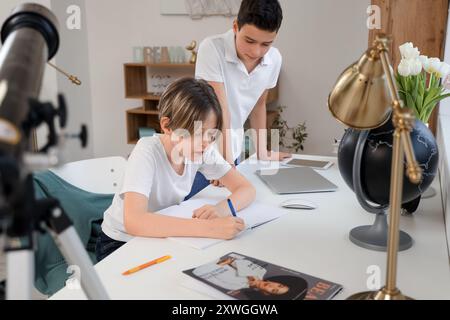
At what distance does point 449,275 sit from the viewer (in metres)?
0.93

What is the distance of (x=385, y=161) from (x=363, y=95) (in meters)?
0.24

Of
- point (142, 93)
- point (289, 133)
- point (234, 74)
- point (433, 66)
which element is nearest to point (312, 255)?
point (433, 66)

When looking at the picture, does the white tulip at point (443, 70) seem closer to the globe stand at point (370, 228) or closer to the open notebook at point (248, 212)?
the globe stand at point (370, 228)

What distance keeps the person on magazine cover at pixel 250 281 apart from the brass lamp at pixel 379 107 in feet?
0.36

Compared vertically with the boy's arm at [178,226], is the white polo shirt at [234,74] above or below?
above

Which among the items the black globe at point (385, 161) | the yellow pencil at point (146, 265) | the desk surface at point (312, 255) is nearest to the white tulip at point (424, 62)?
the black globe at point (385, 161)

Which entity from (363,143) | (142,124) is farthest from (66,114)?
(142,124)

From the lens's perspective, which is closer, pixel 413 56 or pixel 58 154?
pixel 58 154

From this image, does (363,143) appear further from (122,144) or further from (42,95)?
(122,144)

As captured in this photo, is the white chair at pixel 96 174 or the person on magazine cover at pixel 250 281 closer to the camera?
the person on magazine cover at pixel 250 281

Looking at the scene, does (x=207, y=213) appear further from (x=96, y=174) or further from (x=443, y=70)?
(x=443, y=70)

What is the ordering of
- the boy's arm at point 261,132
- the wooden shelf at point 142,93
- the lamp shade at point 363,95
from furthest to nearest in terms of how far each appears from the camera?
the wooden shelf at point 142,93 → the boy's arm at point 261,132 → the lamp shade at point 363,95

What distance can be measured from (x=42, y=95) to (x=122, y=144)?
384 cm

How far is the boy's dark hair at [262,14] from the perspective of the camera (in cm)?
158
